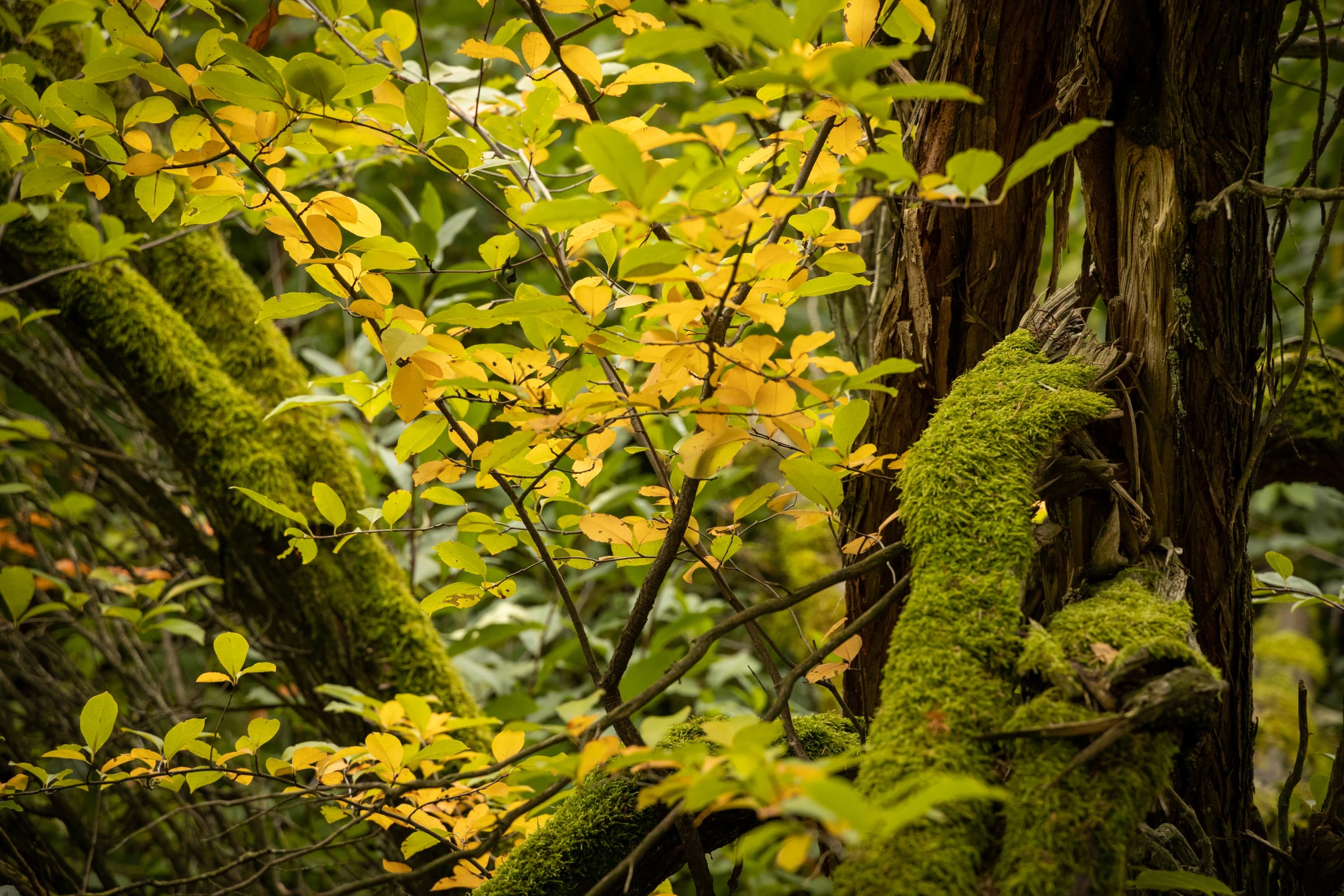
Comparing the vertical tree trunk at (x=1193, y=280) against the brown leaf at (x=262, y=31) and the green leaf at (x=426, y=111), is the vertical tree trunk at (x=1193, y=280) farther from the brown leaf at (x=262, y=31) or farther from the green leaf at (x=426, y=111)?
the brown leaf at (x=262, y=31)

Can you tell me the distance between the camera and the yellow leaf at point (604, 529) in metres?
0.98

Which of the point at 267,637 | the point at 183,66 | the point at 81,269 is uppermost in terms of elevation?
the point at 183,66

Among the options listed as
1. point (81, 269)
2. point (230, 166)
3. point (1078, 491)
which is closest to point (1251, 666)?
point (1078, 491)

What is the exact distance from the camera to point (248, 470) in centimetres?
168

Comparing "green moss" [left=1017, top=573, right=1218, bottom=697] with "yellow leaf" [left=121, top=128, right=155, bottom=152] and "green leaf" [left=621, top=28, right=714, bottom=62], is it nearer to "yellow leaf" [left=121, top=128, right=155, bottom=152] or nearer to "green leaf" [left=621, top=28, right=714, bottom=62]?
"green leaf" [left=621, top=28, right=714, bottom=62]

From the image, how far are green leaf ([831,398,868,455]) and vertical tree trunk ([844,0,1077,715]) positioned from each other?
0.21 meters

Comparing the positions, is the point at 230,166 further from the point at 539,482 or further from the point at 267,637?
the point at 267,637

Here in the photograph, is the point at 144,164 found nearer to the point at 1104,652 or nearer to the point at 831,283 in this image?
the point at 831,283

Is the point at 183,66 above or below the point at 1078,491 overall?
above

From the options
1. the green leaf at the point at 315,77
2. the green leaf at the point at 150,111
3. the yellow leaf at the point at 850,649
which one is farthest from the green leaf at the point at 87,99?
the yellow leaf at the point at 850,649

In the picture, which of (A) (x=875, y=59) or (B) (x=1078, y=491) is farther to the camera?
(B) (x=1078, y=491)

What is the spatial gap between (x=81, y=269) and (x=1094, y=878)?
2046 millimetres

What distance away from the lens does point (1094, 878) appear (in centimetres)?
56

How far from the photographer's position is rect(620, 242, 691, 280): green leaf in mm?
648
